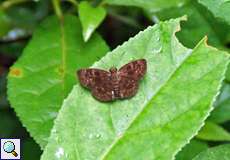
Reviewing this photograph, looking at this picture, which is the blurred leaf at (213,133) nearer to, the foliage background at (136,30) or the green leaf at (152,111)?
the foliage background at (136,30)

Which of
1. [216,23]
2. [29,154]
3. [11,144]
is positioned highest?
[216,23]

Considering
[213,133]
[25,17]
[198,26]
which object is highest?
[198,26]

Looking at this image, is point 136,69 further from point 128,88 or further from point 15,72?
point 15,72

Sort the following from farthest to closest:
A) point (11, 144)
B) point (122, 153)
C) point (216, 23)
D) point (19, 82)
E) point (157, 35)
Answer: point (216, 23)
point (19, 82)
point (11, 144)
point (157, 35)
point (122, 153)

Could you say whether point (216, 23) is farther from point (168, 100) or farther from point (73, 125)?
point (73, 125)


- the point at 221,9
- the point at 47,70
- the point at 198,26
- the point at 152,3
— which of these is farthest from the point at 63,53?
the point at 221,9

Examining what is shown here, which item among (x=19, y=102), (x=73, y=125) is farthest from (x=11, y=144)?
(x=73, y=125)
